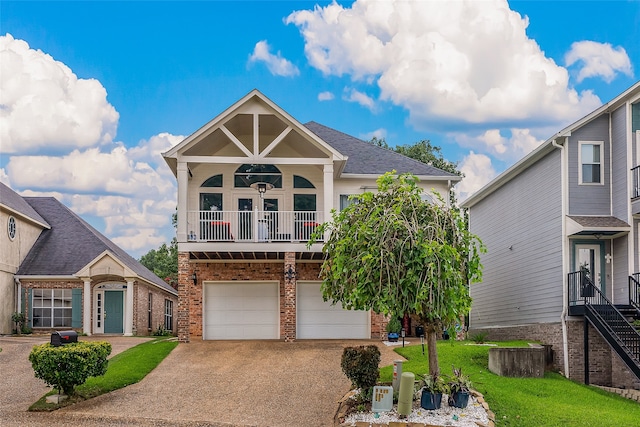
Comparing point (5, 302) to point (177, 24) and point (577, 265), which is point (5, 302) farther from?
point (577, 265)

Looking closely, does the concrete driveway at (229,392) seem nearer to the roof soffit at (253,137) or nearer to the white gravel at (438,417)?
the white gravel at (438,417)

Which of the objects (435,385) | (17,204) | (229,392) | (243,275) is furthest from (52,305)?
(435,385)

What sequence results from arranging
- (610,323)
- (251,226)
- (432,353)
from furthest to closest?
(251,226), (610,323), (432,353)

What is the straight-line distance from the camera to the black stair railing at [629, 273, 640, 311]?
59.3 feet

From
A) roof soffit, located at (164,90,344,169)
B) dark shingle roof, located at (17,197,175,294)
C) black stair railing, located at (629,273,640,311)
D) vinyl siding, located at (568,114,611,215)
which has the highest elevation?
roof soffit, located at (164,90,344,169)

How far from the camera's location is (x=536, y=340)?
20.3m

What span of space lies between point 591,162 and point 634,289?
346cm

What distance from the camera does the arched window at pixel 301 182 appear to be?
23.7m

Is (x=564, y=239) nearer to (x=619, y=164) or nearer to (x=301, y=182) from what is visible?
(x=619, y=164)

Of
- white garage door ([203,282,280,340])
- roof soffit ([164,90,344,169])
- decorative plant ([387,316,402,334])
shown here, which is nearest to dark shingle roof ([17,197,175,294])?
white garage door ([203,282,280,340])

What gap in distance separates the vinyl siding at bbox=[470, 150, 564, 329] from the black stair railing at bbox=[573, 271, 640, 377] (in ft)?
2.81

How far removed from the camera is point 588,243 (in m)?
19.1

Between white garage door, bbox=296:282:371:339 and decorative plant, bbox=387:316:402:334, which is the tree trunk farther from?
white garage door, bbox=296:282:371:339

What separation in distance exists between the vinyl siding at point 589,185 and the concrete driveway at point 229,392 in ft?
20.8
